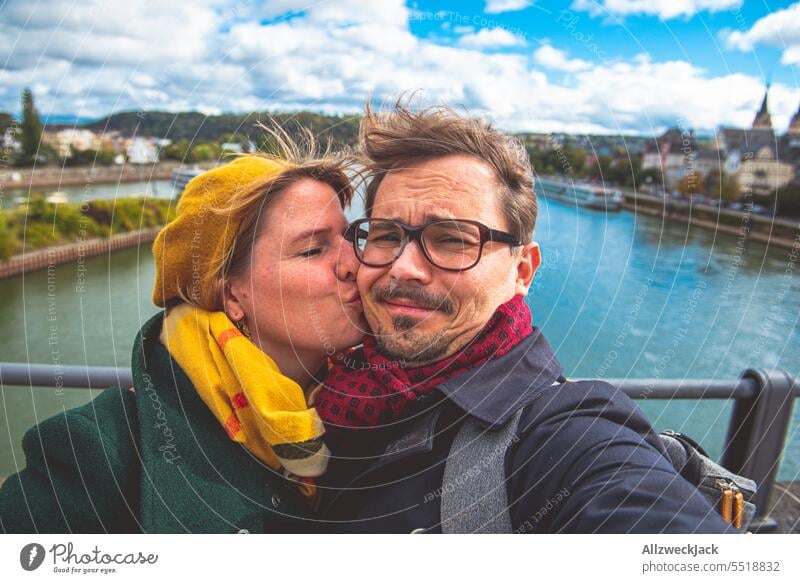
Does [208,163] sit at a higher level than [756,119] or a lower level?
lower

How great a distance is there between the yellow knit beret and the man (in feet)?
0.89

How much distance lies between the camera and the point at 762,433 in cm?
201

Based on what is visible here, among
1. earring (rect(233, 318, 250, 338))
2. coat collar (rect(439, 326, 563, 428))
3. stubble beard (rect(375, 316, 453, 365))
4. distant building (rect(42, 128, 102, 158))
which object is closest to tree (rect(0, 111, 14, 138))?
distant building (rect(42, 128, 102, 158))

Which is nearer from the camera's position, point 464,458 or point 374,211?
point 464,458

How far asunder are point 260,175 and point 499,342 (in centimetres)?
64

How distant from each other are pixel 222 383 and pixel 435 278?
0.50 meters

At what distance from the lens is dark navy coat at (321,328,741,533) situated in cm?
93

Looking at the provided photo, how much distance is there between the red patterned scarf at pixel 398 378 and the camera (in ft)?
4.06

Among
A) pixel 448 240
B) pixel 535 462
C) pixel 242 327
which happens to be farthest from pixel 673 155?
pixel 242 327

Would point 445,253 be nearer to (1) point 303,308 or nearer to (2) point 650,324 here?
(1) point 303,308

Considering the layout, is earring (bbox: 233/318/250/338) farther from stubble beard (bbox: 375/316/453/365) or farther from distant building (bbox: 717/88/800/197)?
distant building (bbox: 717/88/800/197)

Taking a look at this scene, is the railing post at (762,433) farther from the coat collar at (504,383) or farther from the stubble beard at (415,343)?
the stubble beard at (415,343)
